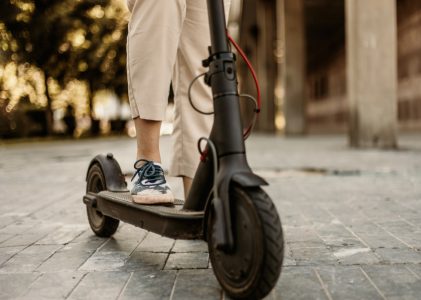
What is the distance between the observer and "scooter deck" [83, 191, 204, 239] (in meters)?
A: 2.16

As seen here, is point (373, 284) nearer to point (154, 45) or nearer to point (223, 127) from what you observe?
point (223, 127)

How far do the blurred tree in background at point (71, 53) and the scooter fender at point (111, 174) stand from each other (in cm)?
1593

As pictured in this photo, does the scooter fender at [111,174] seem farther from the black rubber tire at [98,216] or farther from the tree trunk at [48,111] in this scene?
the tree trunk at [48,111]

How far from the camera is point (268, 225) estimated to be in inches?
69.7

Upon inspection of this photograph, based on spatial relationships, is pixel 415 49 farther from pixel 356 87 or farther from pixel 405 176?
pixel 405 176

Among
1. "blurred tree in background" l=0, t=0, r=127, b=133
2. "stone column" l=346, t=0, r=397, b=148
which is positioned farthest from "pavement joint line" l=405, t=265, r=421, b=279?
"blurred tree in background" l=0, t=0, r=127, b=133

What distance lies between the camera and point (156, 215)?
2.29 metres

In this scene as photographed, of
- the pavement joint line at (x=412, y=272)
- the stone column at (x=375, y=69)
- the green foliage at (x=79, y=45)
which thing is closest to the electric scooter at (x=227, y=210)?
the pavement joint line at (x=412, y=272)

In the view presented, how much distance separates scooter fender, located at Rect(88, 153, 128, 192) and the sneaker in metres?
0.46

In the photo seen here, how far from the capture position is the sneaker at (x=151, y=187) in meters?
2.45

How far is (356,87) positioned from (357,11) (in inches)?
51.0

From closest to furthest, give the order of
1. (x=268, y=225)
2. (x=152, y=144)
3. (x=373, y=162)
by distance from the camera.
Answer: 1. (x=268, y=225)
2. (x=152, y=144)
3. (x=373, y=162)

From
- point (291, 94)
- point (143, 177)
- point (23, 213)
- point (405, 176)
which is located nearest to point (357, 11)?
point (405, 176)

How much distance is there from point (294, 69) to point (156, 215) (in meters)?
19.2
